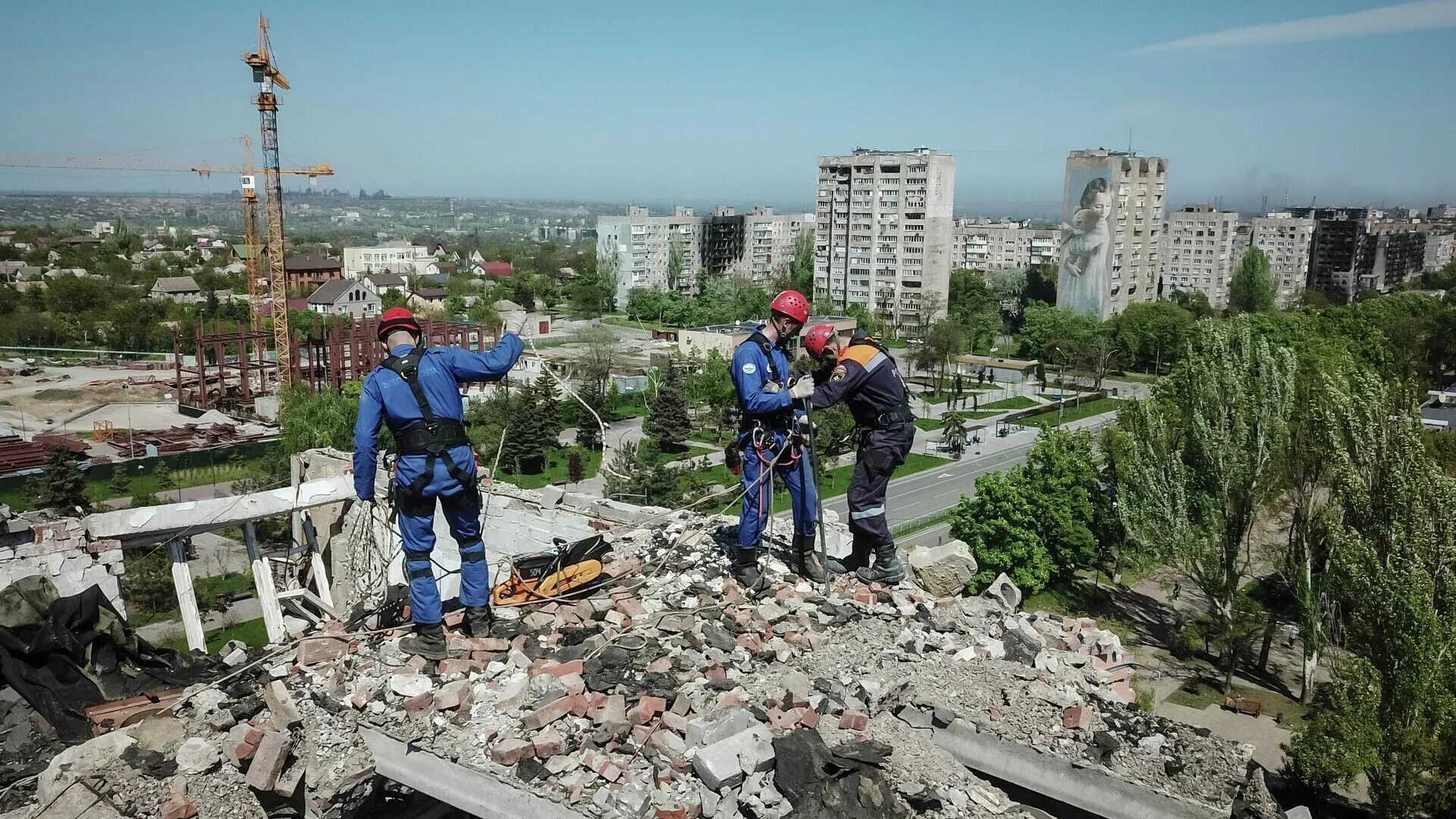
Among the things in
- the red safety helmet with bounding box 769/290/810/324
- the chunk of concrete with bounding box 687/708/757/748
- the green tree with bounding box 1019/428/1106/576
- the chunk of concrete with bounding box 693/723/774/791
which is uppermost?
the red safety helmet with bounding box 769/290/810/324

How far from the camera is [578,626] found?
6.81m

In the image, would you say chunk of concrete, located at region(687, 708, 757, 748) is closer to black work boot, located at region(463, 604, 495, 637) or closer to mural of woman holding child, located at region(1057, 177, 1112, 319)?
black work boot, located at region(463, 604, 495, 637)

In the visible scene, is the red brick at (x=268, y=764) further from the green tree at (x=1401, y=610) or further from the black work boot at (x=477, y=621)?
the green tree at (x=1401, y=610)

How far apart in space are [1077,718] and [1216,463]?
43.8 feet

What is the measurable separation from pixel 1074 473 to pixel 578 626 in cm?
1711

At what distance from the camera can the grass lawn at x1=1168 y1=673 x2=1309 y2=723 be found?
1677 cm

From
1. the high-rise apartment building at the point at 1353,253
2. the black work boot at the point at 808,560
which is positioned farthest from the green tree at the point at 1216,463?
the high-rise apartment building at the point at 1353,253

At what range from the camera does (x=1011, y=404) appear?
47719mm

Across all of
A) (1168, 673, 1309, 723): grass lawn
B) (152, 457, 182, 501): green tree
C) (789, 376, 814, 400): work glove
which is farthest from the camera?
(152, 457, 182, 501): green tree

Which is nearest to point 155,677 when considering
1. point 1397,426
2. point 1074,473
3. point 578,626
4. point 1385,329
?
point 578,626

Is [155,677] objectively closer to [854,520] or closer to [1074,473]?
[854,520]

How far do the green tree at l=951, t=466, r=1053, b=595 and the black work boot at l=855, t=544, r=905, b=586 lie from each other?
522 inches

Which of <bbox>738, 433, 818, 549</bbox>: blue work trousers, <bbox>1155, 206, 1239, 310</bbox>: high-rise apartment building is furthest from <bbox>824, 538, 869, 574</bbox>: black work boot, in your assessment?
<bbox>1155, 206, 1239, 310</bbox>: high-rise apartment building

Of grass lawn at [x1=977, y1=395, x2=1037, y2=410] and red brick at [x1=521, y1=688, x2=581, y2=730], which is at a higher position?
red brick at [x1=521, y1=688, x2=581, y2=730]
